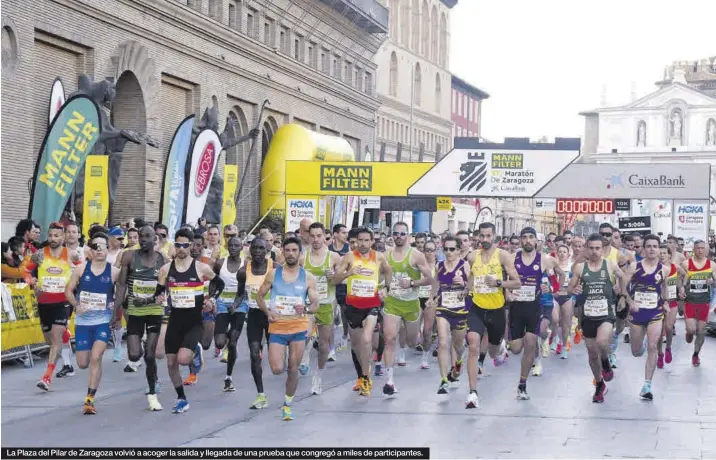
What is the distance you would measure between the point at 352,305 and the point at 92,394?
3336 millimetres

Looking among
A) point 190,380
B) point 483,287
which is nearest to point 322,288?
point 483,287

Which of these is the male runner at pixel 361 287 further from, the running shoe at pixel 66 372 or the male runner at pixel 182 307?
the running shoe at pixel 66 372

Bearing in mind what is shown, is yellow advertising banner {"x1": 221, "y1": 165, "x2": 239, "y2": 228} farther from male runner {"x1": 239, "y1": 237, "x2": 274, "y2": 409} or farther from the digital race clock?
the digital race clock

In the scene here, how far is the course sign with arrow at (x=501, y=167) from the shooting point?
31.2m

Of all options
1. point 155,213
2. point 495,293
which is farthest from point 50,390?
point 155,213

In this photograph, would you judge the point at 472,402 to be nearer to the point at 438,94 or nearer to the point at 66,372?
the point at 66,372

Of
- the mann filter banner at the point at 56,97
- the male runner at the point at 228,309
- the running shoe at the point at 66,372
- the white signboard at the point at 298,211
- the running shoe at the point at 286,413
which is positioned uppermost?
the mann filter banner at the point at 56,97

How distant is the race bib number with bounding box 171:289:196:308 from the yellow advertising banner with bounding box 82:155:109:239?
10.1 meters

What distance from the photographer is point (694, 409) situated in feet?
42.1

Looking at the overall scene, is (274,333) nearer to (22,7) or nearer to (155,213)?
(22,7)

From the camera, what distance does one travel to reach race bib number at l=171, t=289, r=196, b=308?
40.2ft

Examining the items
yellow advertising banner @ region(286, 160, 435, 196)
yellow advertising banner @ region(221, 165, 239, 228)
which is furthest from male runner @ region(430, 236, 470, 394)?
yellow advertising banner @ region(286, 160, 435, 196)

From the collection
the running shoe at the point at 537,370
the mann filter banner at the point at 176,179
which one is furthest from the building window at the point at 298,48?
the running shoe at the point at 537,370

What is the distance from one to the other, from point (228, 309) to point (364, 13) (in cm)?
3775
